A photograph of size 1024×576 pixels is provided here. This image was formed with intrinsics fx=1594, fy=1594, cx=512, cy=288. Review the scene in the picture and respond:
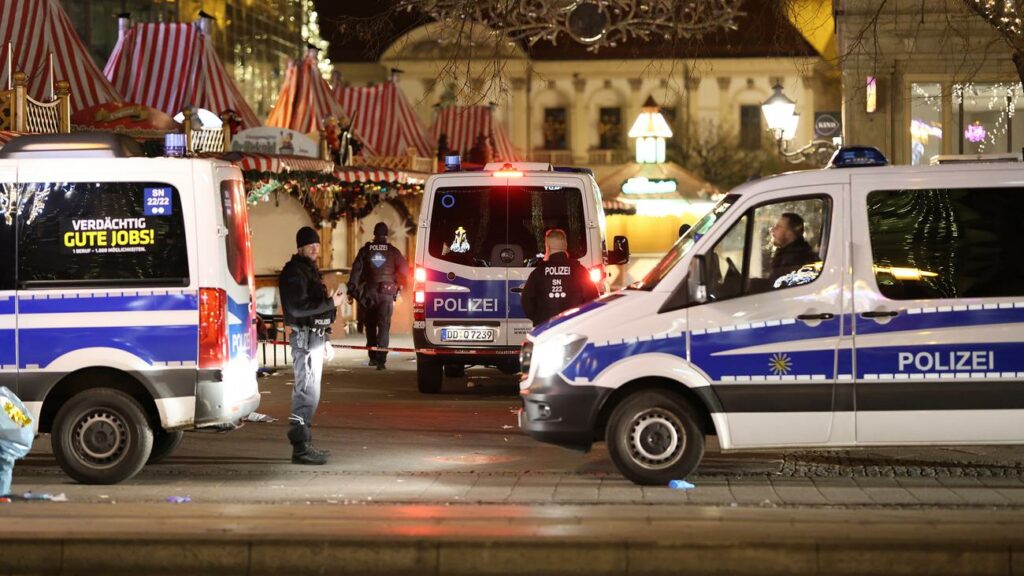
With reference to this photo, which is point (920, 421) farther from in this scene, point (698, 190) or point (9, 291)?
point (698, 190)

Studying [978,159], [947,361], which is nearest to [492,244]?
[978,159]

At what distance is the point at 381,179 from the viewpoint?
2981 centimetres

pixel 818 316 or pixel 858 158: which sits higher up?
pixel 858 158

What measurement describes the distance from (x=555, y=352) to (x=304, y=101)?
26.8 meters

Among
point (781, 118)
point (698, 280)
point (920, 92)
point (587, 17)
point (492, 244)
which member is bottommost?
point (698, 280)

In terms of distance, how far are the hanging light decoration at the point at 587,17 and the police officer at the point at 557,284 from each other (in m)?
4.09

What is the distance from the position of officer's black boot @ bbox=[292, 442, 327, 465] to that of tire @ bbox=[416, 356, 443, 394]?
533 centimetres

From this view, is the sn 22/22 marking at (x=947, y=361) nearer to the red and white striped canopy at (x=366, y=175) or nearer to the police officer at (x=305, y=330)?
the police officer at (x=305, y=330)

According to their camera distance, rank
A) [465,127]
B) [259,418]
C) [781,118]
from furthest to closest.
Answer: [465,127]
[781,118]
[259,418]

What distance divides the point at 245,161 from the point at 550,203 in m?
8.86

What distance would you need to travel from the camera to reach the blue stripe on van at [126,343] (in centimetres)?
1066

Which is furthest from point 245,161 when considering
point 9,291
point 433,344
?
point 9,291

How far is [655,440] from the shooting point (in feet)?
34.4

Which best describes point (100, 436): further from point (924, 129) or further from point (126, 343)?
point (924, 129)
